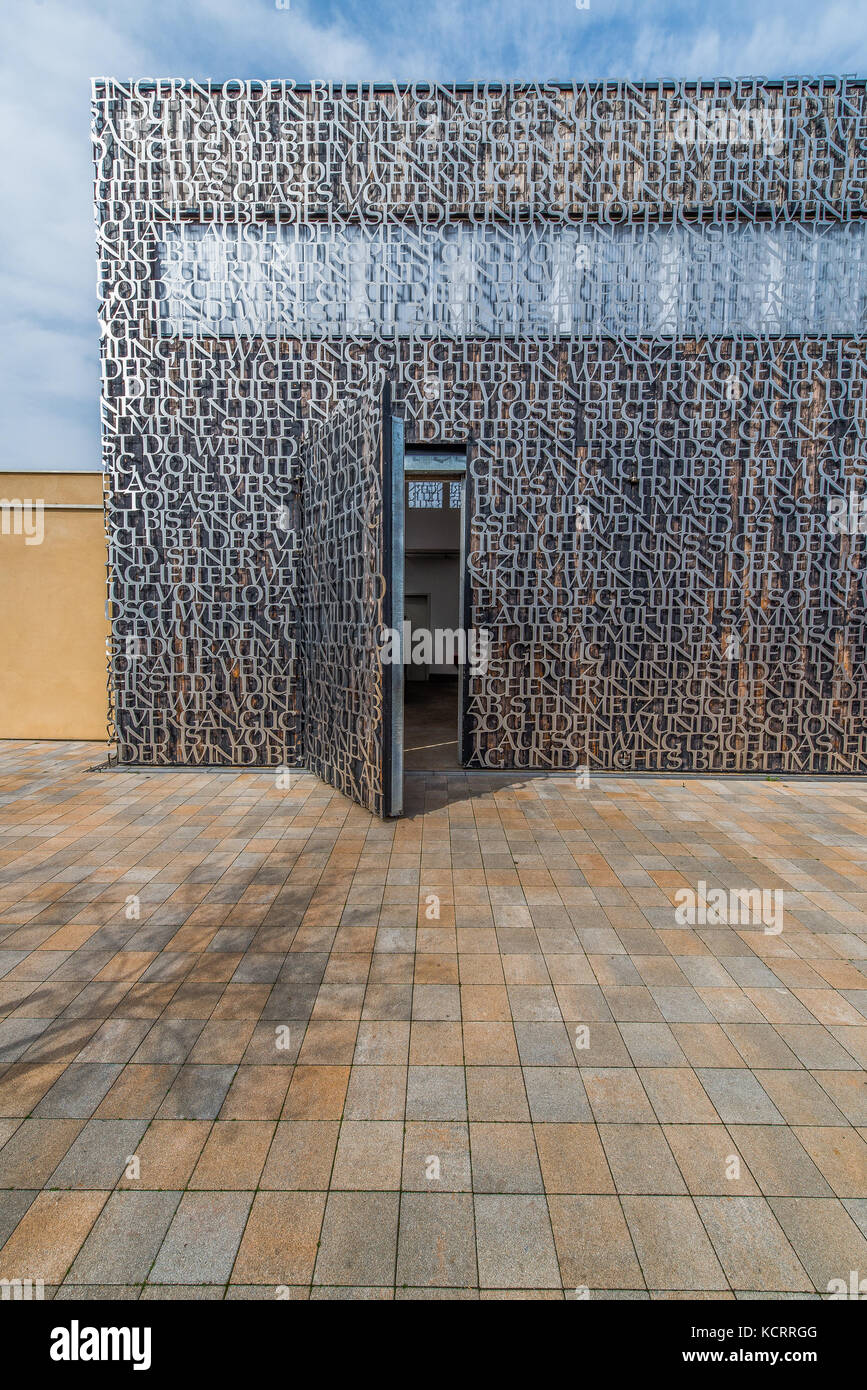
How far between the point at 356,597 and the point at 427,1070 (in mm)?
5236

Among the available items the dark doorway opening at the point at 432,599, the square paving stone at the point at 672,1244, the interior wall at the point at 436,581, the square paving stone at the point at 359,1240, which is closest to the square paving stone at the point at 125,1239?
the square paving stone at the point at 359,1240

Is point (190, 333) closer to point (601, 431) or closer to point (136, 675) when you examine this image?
point (136, 675)

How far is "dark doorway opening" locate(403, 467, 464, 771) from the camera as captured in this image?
49.4 ft

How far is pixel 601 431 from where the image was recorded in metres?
8.94

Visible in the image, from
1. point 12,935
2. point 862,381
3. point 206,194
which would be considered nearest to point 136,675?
point 12,935

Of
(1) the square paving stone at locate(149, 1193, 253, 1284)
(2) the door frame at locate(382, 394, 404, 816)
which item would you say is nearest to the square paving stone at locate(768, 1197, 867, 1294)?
(1) the square paving stone at locate(149, 1193, 253, 1284)

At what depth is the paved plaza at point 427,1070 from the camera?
254cm

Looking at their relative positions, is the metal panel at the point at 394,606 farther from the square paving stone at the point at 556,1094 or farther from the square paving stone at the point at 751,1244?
the square paving stone at the point at 751,1244

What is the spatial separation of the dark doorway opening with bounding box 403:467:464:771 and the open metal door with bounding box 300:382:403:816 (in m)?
4.24

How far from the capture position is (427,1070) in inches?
137

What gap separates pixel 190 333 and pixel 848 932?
1003 cm

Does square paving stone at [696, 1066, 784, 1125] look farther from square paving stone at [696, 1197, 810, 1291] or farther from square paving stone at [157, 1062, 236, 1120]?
square paving stone at [157, 1062, 236, 1120]

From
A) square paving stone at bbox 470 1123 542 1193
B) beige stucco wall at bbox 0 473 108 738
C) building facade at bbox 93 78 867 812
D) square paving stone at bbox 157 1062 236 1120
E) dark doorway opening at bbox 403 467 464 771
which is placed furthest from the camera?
dark doorway opening at bbox 403 467 464 771
